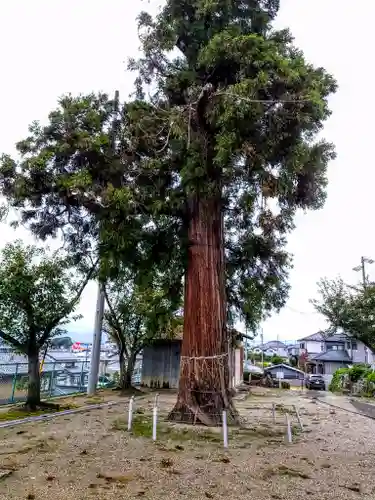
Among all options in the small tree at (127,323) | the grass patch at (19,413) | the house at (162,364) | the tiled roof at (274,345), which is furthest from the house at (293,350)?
the grass patch at (19,413)

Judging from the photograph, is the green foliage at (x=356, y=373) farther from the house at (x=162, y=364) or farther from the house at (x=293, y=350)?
the house at (x=293, y=350)

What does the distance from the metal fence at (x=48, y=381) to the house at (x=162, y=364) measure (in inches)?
64.9

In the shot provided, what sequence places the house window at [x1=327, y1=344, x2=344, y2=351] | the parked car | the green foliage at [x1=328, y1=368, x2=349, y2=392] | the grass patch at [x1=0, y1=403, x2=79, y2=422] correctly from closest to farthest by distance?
the grass patch at [x1=0, y1=403, x2=79, y2=422] < the green foliage at [x1=328, y1=368, x2=349, y2=392] < the parked car < the house window at [x1=327, y1=344, x2=344, y2=351]

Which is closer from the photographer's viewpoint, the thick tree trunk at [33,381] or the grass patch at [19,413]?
the grass patch at [19,413]

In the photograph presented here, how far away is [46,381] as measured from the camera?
1351 centimetres

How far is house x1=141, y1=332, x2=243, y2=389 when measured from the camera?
1919 centimetres

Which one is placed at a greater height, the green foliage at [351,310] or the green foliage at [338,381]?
the green foliage at [351,310]

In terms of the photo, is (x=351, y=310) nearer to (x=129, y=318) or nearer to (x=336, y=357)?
(x=129, y=318)

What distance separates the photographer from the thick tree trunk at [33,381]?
1015cm

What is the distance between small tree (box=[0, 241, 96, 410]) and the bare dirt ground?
2098 mm

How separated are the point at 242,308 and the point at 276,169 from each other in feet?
14.6

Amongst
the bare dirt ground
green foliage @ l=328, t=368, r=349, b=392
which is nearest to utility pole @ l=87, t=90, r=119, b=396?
the bare dirt ground

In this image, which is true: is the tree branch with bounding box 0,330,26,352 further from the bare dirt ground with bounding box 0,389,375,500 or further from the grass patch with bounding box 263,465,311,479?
the grass patch with bounding box 263,465,311,479

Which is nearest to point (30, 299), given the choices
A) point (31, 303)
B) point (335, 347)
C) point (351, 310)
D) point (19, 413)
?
point (31, 303)
